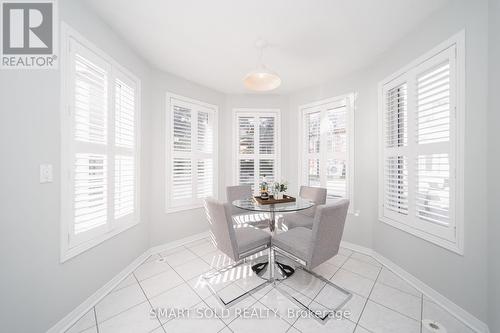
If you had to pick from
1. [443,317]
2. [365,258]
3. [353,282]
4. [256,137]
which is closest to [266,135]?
[256,137]

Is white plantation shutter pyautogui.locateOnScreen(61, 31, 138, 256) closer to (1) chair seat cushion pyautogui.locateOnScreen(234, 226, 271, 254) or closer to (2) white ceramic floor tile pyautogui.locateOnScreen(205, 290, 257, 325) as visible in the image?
(2) white ceramic floor tile pyautogui.locateOnScreen(205, 290, 257, 325)

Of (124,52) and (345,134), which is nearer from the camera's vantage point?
(124,52)

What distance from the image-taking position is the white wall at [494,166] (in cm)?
133

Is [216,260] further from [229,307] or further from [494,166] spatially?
[494,166]

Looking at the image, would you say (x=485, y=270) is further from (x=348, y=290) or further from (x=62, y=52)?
(x=62, y=52)

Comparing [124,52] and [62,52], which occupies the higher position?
[124,52]

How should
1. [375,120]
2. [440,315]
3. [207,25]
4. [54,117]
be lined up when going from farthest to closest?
[375,120]
[207,25]
[440,315]
[54,117]

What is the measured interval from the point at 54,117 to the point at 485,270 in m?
3.64

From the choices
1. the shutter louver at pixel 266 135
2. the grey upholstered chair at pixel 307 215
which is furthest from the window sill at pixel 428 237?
the shutter louver at pixel 266 135

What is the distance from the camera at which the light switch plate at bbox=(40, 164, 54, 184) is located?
4.41 feet

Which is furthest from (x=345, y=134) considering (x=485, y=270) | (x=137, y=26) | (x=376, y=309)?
(x=137, y=26)

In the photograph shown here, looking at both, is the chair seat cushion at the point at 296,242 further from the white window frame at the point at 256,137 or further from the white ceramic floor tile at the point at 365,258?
the white window frame at the point at 256,137

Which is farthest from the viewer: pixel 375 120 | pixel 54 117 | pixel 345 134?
pixel 345 134

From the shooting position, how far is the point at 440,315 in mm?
1597
